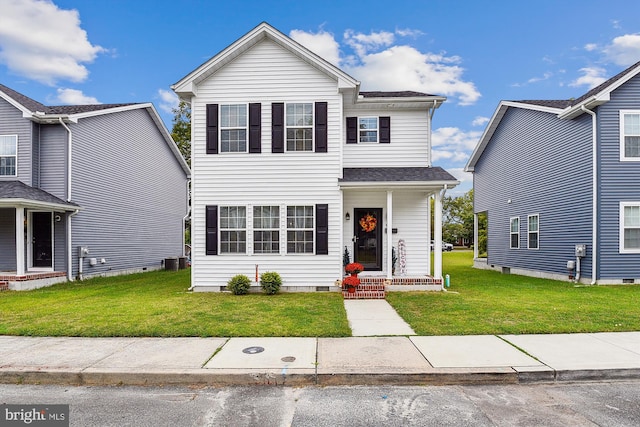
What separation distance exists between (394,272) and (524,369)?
24.4ft

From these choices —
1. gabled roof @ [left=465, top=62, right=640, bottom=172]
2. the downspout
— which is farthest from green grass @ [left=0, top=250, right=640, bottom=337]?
gabled roof @ [left=465, top=62, right=640, bottom=172]

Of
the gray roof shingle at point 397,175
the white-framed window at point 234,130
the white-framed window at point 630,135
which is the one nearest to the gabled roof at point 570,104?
the white-framed window at point 630,135

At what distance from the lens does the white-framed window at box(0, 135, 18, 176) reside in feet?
42.1

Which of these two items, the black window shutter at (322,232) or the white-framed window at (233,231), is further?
the white-framed window at (233,231)

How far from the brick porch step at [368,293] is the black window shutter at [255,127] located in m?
5.09

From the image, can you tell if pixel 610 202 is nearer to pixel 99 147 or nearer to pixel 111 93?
pixel 99 147

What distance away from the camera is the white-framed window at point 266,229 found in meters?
11.1

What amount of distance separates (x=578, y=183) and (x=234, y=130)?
1160 centimetres

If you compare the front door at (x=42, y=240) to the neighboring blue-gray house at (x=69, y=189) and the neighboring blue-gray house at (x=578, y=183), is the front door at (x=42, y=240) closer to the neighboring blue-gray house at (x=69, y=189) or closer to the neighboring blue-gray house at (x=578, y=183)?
the neighboring blue-gray house at (x=69, y=189)

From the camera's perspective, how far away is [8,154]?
12.9 metres

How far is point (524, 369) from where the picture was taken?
447 cm

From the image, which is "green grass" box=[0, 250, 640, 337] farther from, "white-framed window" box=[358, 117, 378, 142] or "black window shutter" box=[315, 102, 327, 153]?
"white-framed window" box=[358, 117, 378, 142]

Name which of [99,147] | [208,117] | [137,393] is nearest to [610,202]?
[208,117]

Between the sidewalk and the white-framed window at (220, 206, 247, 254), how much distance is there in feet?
17.5
